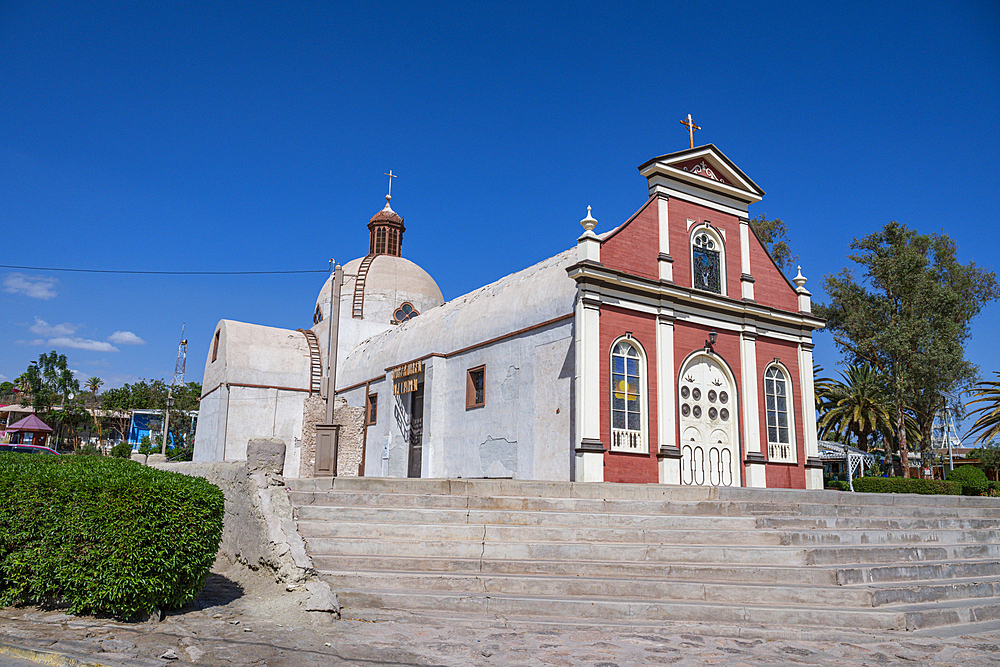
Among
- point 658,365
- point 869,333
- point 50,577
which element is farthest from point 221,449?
point 869,333

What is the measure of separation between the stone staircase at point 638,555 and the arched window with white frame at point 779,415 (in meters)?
5.92

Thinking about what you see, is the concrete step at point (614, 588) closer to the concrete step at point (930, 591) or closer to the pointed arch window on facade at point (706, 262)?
the concrete step at point (930, 591)

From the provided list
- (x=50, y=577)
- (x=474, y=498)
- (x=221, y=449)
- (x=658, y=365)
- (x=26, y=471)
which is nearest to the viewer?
(x=50, y=577)

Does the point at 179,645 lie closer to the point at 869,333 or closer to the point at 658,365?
the point at 658,365

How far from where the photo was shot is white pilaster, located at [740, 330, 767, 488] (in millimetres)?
16328

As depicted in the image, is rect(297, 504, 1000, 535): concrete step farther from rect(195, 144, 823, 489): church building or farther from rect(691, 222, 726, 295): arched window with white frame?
rect(691, 222, 726, 295): arched window with white frame

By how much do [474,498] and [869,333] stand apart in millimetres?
27649

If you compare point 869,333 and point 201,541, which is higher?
point 869,333

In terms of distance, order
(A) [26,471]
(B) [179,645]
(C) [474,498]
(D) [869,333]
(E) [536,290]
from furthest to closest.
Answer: (D) [869,333]
(E) [536,290]
(C) [474,498]
(A) [26,471]
(B) [179,645]

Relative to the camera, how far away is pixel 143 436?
200 feet

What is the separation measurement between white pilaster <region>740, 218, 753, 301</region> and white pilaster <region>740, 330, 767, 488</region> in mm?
1081

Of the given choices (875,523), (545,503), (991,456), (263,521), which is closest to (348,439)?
(545,503)

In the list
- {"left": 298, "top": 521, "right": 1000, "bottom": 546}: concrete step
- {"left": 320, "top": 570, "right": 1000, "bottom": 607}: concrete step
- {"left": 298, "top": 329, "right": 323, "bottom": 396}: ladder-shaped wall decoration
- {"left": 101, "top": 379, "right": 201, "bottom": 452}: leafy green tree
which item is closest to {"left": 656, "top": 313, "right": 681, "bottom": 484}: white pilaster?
{"left": 298, "top": 521, "right": 1000, "bottom": 546}: concrete step

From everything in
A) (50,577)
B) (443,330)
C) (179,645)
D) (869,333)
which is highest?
(869,333)
